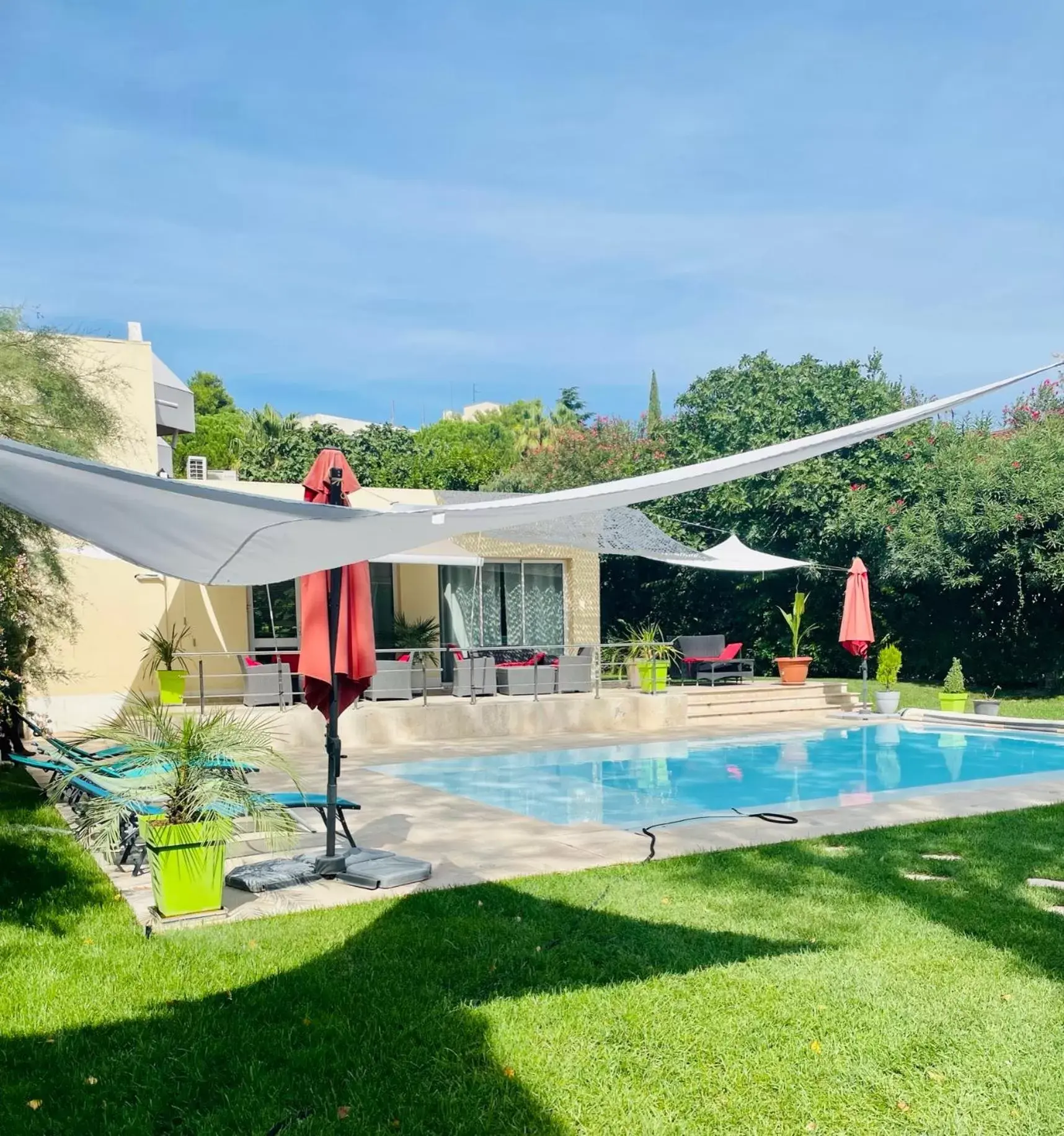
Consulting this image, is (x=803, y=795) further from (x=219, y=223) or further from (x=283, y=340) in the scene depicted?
(x=283, y=340)

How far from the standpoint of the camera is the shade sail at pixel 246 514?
3207mm

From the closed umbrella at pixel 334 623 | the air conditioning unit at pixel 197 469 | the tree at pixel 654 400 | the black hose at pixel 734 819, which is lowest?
the black hose at pixel 734 819

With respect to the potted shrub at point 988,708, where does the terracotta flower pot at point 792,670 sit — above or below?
above

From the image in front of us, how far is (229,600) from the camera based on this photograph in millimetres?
15789

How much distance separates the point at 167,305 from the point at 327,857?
105 ft

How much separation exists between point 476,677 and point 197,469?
7459 millimetres

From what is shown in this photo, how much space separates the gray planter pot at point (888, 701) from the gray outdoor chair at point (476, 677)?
242 inches

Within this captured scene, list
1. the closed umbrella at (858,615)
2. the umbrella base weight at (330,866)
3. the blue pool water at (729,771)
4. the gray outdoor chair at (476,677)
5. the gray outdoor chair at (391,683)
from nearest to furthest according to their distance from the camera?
the umbrella base weight at (330,866), the blue pool water at (729,771), the gray outdoor chair at (391,683), the gray outdoor chair at (476,677), the closed umbrella at (858,615)

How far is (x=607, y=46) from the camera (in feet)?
42.3

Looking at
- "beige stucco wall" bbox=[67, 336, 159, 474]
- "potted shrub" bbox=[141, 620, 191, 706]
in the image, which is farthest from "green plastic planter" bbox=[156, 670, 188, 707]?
"beige stucco wall" bbox=[67, 336, 159, 474]

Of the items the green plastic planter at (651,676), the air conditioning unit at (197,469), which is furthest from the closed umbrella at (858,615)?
the air conditioning unit at (197,469)

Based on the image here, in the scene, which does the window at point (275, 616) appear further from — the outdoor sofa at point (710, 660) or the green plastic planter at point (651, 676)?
the outdoor sofa at point (710, 660)

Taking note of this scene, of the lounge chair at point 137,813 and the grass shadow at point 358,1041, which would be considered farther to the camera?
the lounge chair at point 137,813

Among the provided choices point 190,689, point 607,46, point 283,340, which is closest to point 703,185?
point 607,46
